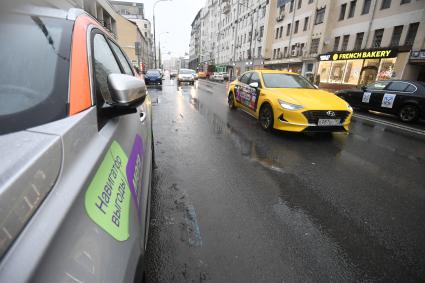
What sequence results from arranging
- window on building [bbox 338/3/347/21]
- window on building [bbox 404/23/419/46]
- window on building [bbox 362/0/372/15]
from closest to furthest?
window on building [bbox 404/23/419/46]
window on building [bbox 362/0/372/15]
window on building [bbox 338/3/347/21]

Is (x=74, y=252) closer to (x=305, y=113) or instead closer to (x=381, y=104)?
(x=305, y=113)

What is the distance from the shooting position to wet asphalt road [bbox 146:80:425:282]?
2.04 meters

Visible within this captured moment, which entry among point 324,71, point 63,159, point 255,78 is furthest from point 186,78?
point 63,159

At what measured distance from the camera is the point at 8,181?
2.17 ft

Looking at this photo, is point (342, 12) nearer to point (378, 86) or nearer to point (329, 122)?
point (378, 86)

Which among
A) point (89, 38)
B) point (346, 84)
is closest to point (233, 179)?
point (89, 38)

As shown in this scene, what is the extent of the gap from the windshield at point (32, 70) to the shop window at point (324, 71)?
28.7 m

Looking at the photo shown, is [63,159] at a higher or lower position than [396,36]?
lower

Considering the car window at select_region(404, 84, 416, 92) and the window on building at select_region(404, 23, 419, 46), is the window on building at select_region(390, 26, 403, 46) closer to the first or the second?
the window on building at select_region(404, 23, 419, 46)

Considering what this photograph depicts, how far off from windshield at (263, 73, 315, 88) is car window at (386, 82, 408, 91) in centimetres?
490

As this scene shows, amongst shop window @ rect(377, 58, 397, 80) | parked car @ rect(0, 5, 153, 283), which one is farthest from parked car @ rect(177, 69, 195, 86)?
parked car @ rect(0, 5, 153, 283)

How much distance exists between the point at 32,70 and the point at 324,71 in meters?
29.4

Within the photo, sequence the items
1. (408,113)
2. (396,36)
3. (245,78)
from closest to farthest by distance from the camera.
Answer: (245,78) → (408,113) → (396,36)

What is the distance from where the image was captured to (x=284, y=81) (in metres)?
6.86
